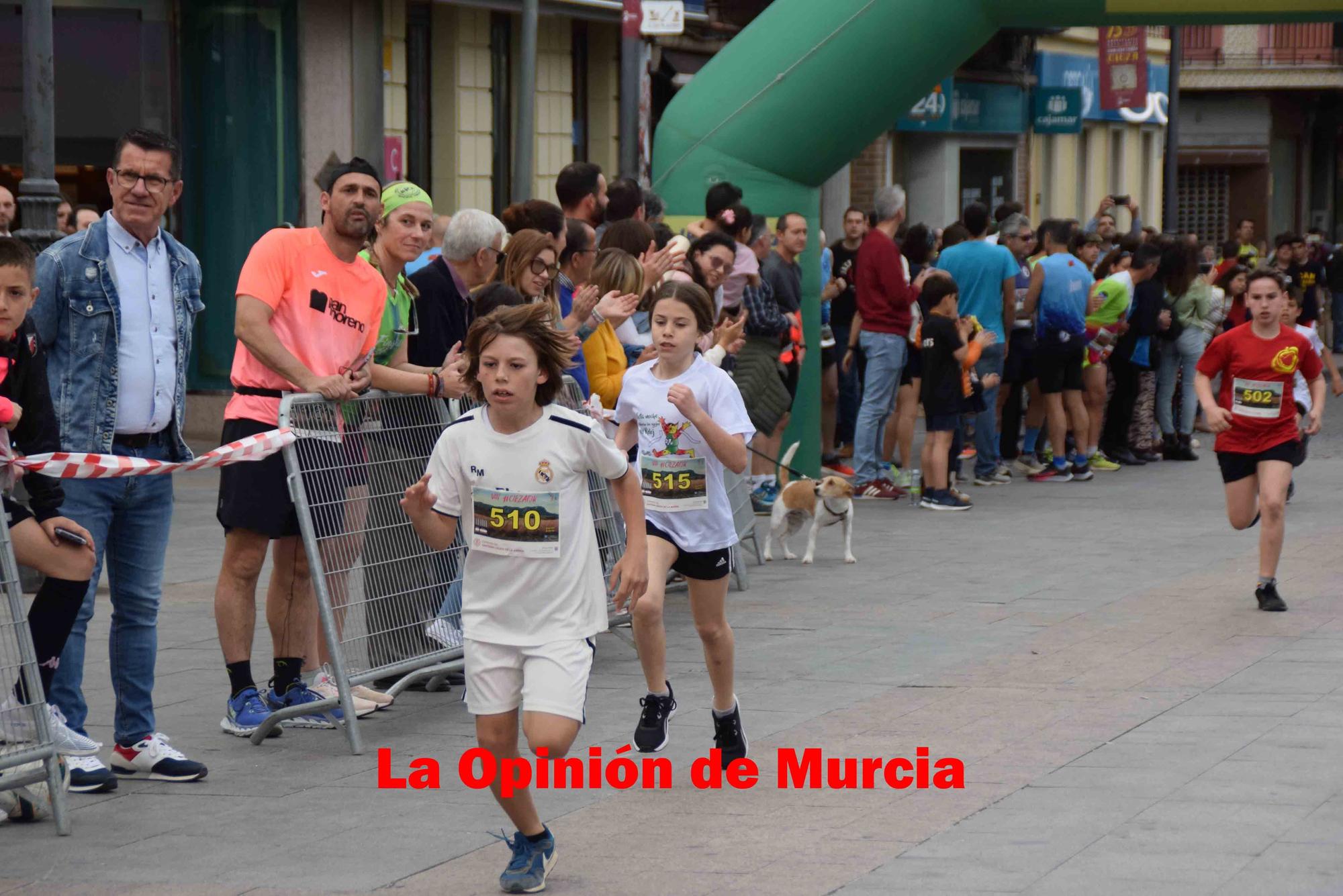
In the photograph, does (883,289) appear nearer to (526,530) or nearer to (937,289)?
(937,289)

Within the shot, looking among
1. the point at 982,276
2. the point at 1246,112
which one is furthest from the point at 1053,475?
the point at 1246,112

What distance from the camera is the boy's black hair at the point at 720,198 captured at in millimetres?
11945

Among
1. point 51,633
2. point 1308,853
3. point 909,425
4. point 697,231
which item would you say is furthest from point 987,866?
point 909,425

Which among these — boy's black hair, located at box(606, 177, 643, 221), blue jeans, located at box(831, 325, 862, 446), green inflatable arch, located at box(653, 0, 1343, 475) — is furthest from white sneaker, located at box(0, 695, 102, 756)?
blue jeans, located at box(831, 325, 862, 446)

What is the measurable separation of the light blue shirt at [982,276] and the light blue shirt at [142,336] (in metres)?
9.08

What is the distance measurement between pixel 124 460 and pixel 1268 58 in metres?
41.8

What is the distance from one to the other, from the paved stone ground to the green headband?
194 cm

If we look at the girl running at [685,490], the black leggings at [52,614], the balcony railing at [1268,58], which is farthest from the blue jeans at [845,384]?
the balcony railing at [1268,58]

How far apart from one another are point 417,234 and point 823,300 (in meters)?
7.79

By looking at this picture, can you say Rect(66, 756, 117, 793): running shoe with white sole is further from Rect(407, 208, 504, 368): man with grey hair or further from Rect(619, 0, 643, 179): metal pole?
Rect(619, 0, 643, 179): metal pole

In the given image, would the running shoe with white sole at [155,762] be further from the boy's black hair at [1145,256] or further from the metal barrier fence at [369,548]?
the boy's black hair at [1145,256]

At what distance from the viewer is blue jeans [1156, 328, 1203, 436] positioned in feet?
56.8

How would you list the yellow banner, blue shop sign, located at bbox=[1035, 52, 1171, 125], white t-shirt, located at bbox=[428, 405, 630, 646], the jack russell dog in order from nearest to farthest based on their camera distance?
white t-shirt, located at bbox=[428, 405, 630, 646]
the jack russell dog
the yellow banner
blue shop sign, located at bbox=[1035, 52, 1171, 125]

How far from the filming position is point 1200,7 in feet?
42.9
